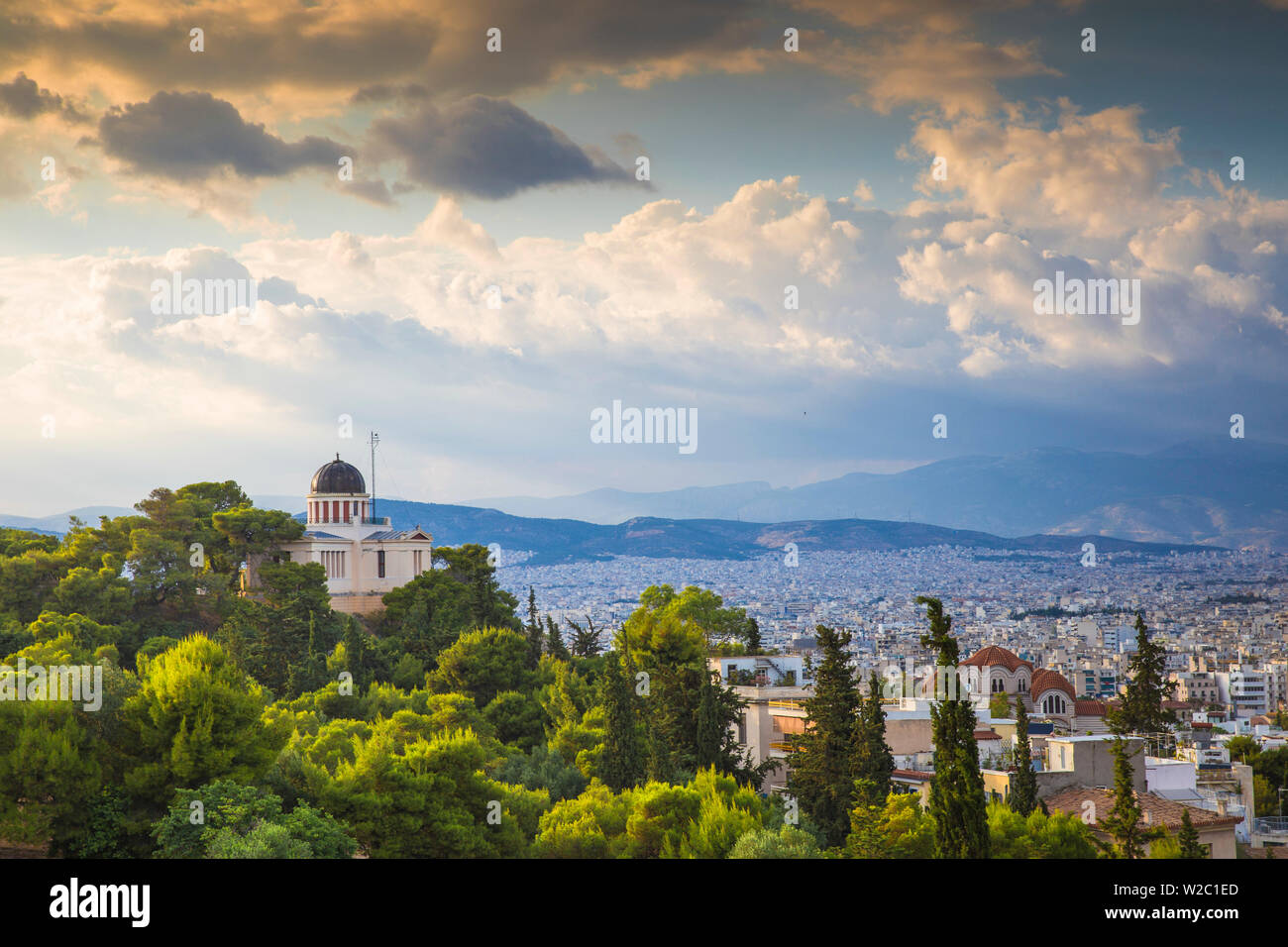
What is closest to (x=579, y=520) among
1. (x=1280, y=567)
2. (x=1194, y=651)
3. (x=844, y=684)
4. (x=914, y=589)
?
(x=914, y=589)

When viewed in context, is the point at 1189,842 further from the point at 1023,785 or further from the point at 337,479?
the point at 337,479

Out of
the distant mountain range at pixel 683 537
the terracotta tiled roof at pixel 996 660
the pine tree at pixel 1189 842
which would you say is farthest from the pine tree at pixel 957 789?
the distant mountain range at pixel 683 537

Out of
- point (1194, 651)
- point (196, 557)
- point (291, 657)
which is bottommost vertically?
point (1194, 651)

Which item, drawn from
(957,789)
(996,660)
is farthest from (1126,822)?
(996,660)

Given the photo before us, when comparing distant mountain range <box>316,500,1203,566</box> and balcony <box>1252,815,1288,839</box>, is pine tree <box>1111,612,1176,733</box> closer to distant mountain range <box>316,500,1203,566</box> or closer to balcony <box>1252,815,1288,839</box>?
balcony <box>1252,815,1288,839</box>

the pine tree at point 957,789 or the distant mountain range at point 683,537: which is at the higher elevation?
the distant mountain range at point 683,537

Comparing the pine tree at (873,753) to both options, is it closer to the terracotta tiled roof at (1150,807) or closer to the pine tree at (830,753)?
the pine tree at (830,753)
